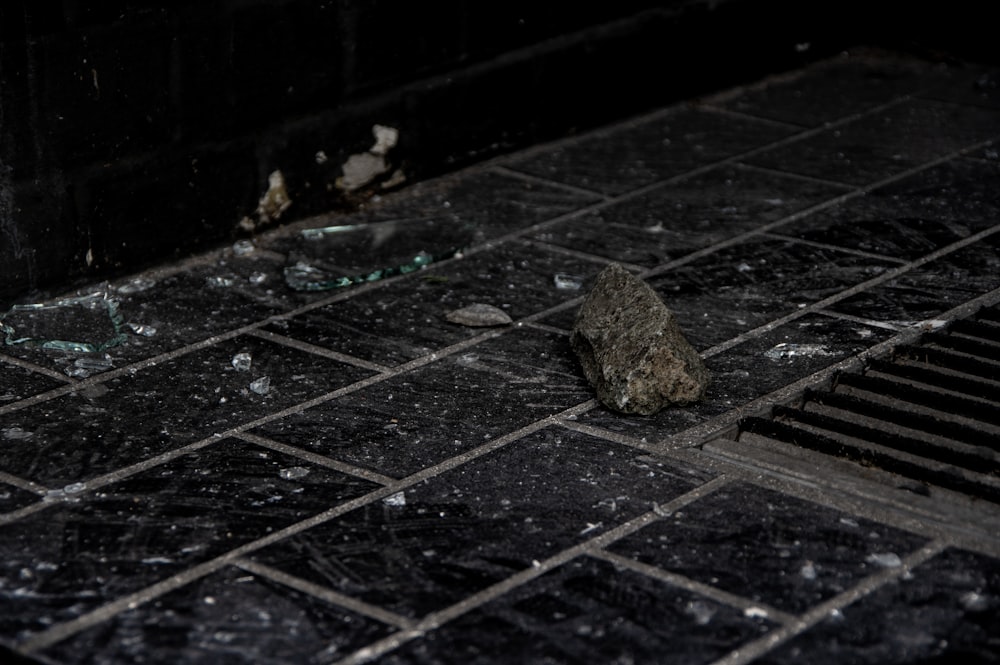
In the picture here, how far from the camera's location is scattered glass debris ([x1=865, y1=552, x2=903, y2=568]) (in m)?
3.14

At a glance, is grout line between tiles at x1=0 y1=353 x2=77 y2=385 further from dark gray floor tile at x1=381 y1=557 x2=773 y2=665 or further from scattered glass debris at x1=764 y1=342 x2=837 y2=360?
scattered glass debris at x1=764 y1=342 x2=837 y2=360

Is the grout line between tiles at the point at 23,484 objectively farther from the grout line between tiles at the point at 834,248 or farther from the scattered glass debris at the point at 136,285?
the grout line between tiles at the point at 834,248

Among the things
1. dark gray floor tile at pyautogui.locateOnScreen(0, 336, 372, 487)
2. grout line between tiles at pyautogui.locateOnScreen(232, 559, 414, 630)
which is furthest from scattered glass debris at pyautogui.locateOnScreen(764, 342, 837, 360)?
Result: grout line between tiles at pyautogui.locateOnScreen(232, 559, 414, 630)

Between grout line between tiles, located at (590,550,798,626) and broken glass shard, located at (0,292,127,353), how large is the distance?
189 cm

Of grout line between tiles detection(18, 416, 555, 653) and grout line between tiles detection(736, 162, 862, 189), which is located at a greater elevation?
grout line between tiles detection(736, 162, 862, 189)

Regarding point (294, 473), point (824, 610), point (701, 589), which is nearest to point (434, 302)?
point (294, 473)

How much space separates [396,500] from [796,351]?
55.0 inches

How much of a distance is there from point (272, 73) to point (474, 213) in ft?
2.98

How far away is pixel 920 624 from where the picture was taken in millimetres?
2920

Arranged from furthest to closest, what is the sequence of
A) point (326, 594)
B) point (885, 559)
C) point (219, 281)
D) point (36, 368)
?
point (219, 281) → point (36, 368) → point (885, 559) → point (326, 594)

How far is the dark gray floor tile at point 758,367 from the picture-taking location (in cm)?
383

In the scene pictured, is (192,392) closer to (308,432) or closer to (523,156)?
(308,432)

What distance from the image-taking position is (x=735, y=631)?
9.50 feet

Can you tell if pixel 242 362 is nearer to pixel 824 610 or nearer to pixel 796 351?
pixel 796 351
